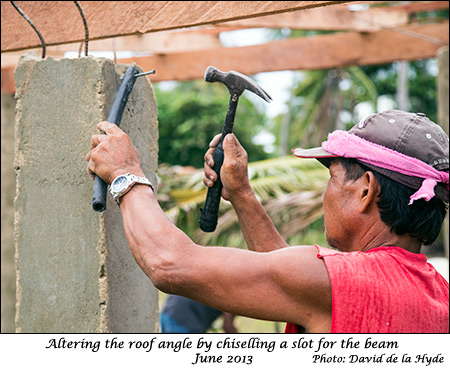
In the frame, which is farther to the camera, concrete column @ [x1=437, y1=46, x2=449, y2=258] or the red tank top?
concrete column @ [x1=437, y1=46, x2=449, y2=258]

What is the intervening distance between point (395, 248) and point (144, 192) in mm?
873

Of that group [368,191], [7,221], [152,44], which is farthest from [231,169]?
[7,221]

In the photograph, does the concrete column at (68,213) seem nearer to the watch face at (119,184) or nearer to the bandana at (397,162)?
the watch face at (119,184)

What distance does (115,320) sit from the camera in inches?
93.5

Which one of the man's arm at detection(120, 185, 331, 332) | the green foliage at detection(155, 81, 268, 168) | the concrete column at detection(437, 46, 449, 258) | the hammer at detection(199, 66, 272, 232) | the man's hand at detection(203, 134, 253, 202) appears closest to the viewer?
the man's arm at detection(120, 185, 331, 332)

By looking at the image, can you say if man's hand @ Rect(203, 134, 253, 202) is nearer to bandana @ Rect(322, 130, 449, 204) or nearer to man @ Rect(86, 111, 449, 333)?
man @ Rect(86, 111, 449, 333)

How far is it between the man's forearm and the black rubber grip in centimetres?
17

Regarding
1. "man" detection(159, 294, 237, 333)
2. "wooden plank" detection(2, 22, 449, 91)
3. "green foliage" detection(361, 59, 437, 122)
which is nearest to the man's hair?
"man" detection(159, 294, 237, 333)

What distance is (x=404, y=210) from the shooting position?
1925 millimetres

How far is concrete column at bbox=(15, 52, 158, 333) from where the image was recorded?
2357mm

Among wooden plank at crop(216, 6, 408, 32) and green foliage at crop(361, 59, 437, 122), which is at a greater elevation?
wooden plank at crop(216, 6, 408, 32)
